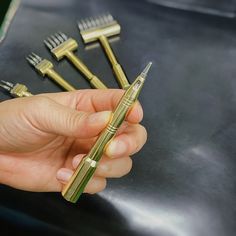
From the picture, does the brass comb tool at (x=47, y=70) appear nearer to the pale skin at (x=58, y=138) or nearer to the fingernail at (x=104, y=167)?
the pale skin at (x=58, y=138)

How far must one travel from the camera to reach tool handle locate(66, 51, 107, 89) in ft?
2.57

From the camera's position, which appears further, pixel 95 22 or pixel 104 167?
pixel 95 22

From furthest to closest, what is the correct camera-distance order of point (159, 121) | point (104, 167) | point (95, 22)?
point (95, 22), point (159, 121), point (104, 167)

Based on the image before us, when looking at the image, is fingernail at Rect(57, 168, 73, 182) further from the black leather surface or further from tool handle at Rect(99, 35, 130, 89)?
tool handle at Rect(99, 35, 130, 89)

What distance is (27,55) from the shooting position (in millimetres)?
843

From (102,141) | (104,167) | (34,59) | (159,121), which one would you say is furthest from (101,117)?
(34,59)

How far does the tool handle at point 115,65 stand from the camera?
0.78 metres

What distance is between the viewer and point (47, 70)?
80 cm

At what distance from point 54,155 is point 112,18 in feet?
1.25

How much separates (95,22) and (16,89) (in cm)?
25

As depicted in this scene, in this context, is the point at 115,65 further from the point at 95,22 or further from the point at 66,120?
the point at 66,120

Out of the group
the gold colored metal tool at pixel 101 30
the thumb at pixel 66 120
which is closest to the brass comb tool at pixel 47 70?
the gold colored metal tool at pixel 101 30

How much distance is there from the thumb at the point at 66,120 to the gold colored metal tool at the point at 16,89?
20cm

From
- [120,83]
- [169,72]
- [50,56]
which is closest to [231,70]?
[169,72]
